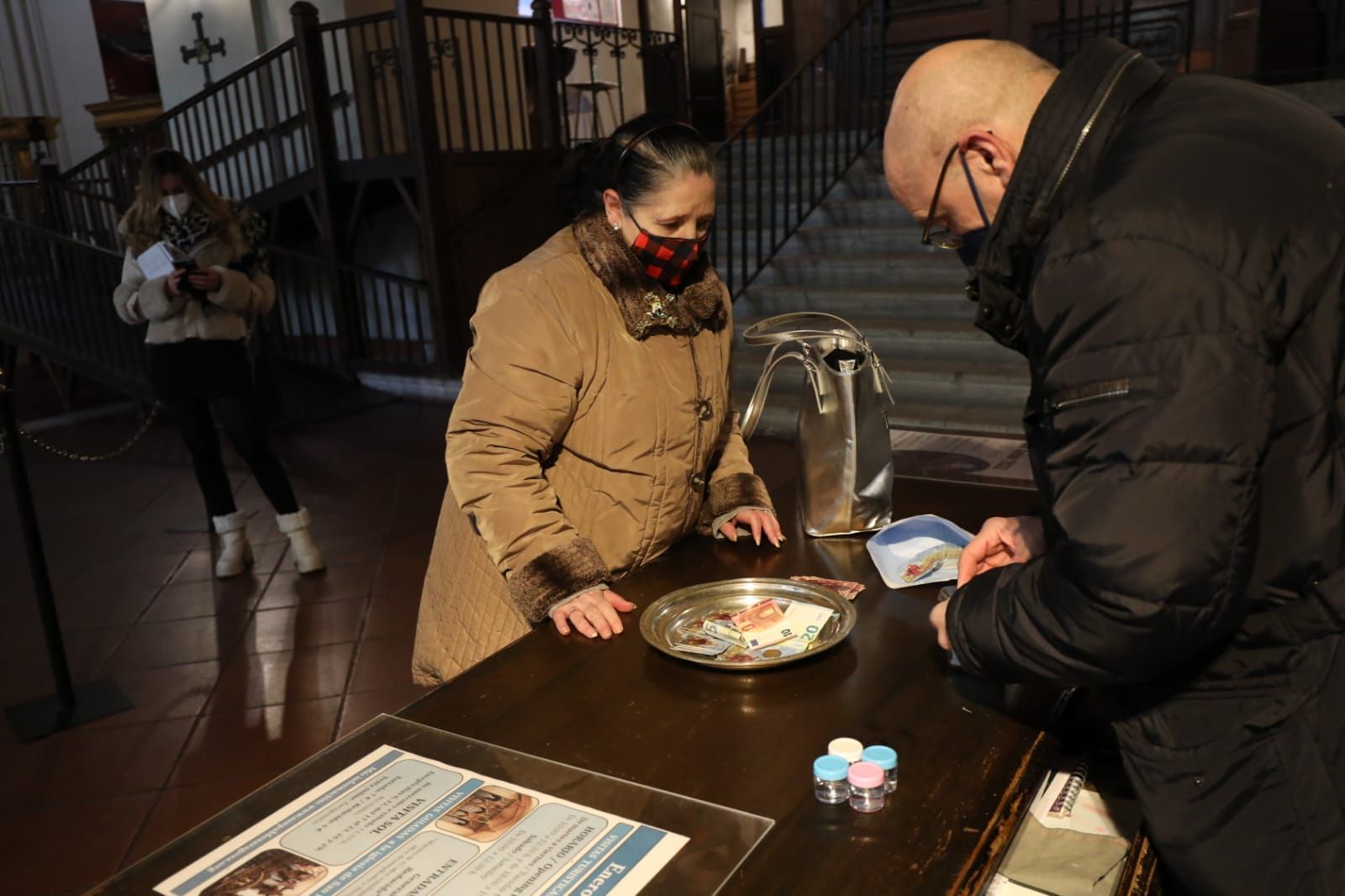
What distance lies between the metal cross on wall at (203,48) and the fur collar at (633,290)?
956 cm

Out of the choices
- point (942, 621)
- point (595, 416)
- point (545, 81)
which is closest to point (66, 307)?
point (545, 81)

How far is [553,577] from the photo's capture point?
1582 millimetres

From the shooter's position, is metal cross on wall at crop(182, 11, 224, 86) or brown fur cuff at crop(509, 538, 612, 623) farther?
metal cross on wall at crop(182, 11, 224, 86)

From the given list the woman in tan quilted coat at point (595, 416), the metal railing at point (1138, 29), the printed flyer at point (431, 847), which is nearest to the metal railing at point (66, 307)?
the woman in tan quilted coat at point (595, 416)

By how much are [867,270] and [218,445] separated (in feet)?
13.5

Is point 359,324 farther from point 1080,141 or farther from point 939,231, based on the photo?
point 1080,141

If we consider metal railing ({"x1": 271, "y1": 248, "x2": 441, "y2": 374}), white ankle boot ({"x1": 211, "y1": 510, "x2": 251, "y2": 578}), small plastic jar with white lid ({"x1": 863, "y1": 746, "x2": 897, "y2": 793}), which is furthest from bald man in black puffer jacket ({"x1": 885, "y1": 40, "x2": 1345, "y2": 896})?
metal railing ({"x1": 271, "y1": 248, "x2": 441, "y2": 374})

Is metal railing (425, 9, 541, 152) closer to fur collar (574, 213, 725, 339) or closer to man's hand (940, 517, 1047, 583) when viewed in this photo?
fur collar (574, 213, 725, 339)

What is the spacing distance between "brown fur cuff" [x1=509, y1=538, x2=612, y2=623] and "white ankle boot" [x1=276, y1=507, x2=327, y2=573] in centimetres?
281

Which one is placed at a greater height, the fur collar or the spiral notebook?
the fur collar

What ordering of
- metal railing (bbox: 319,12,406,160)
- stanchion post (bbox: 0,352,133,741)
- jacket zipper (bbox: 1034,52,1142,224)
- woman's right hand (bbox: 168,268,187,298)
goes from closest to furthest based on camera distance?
1. jacket zipper (bbox: 1034,52,1142,224)
2. stanchion post (bbox: 0,352,133,741)
3. woman's right hand (bbox: 168,268,187,298)
4. metal railing (bbox: 319,12,406,160)

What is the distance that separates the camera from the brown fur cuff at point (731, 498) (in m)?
1.90

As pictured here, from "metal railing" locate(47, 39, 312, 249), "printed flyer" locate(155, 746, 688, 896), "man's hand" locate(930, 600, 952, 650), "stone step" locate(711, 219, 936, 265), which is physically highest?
"metal railing" locate(47, 39, 312, 249)

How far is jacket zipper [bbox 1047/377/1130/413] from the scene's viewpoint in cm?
89
